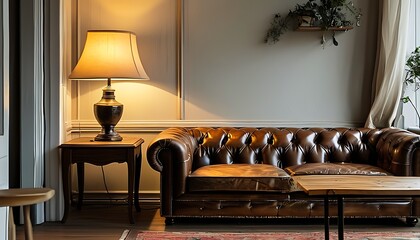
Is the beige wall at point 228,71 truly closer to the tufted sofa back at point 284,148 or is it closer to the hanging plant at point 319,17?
the hanging plant at point 319,17

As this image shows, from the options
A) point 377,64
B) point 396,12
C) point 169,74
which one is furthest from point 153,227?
point 396,12

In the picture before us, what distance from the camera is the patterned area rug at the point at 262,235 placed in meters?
3.48

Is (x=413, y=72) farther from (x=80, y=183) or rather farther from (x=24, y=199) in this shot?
(x=24, y=199)

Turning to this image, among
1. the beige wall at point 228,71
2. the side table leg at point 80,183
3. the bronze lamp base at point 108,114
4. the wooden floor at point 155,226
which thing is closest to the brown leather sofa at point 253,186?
the wooden floor at point 155,226

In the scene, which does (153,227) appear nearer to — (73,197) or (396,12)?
(73,197)

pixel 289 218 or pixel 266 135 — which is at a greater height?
pixel 266 135

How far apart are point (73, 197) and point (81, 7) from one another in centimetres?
171

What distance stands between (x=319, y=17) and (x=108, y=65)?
73.4 inches

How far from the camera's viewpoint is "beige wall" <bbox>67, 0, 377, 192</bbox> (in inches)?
184

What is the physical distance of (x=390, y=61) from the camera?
450 cm

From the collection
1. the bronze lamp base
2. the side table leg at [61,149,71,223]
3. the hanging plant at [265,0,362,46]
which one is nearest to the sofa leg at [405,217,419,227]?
the hanging plant at [265,0,362,46]

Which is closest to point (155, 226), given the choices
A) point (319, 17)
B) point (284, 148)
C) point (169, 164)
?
point (169, 164)

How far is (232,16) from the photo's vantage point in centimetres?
468

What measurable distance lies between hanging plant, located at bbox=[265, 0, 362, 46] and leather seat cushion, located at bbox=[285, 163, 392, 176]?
1.24m
